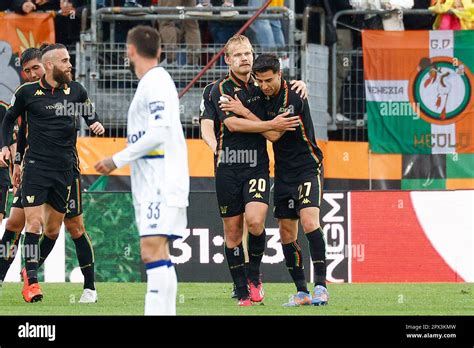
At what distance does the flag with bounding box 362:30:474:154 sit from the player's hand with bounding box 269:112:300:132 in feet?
22.8

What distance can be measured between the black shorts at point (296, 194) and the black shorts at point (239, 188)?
140 millimetres

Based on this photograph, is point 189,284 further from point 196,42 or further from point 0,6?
point 0,6

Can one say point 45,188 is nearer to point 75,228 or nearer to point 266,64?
point 75,228

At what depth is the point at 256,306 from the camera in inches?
496

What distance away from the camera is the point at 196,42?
19719 millimetres

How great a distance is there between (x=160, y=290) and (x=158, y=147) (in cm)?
105

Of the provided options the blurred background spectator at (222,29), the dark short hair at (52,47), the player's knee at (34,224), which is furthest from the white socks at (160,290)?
the blurred background spectator at (222,29)

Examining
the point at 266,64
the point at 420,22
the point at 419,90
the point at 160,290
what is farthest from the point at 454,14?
the point at 160,290

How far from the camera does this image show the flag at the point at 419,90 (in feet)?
63.7

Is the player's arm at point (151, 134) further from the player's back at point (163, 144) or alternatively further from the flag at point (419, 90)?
the flag at point (419, 90)

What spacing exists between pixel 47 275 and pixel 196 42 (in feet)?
15.1

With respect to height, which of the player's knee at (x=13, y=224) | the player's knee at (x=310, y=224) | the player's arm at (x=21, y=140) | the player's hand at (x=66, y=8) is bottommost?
the player's knee at (x=13, y=224)
